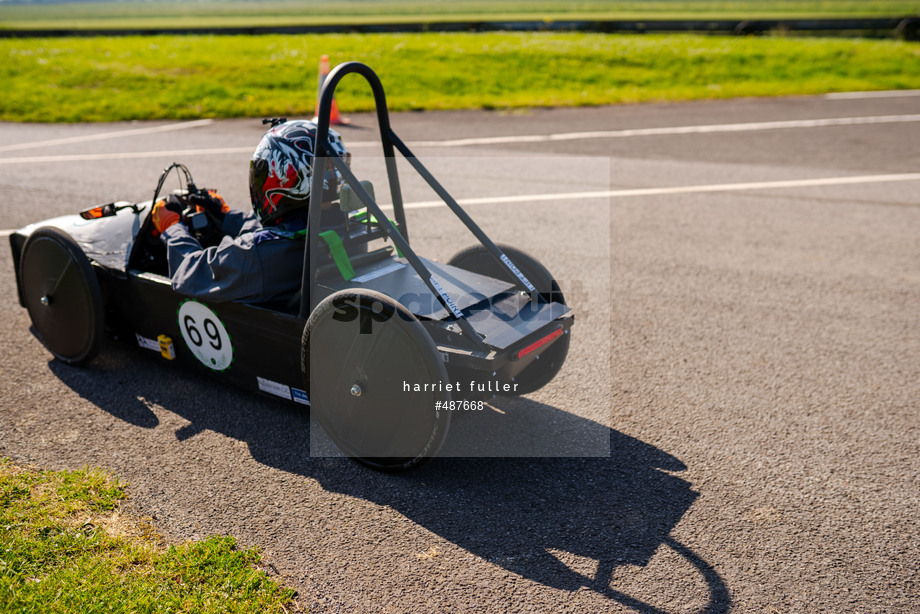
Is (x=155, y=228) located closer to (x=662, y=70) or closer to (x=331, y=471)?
(x=331, y=471)

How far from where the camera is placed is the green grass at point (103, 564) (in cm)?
263

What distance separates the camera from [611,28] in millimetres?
20859

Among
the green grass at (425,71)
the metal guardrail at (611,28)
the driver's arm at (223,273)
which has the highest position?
the metal guardrail at (611,28)

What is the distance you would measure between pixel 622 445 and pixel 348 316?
63.0 inches

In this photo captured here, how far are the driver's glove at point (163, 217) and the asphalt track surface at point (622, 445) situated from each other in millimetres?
911

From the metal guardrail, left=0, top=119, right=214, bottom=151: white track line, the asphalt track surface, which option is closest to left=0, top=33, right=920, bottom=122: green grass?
left=0, top=119, right=214, bottom=151: white track line

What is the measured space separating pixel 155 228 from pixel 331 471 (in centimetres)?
190

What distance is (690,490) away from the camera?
11.0 feet

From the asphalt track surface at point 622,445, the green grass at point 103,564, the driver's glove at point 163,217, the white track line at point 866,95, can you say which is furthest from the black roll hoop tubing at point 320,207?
the white track line at point 866,95

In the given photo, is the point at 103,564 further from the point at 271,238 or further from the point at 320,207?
the point at 320,207

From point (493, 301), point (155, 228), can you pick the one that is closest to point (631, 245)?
point (493, 301)

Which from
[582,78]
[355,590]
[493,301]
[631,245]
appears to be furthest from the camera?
[582,78]

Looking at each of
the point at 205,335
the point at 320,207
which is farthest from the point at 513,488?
the point at 205,335

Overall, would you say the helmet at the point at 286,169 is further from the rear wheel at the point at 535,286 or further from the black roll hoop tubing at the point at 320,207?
the rear wheel at the point at 535,286
